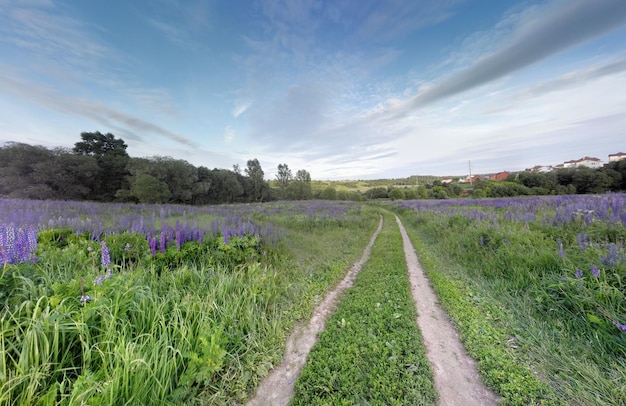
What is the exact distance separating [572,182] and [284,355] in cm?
5021

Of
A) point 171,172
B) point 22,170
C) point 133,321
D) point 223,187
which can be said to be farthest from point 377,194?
point 22,170

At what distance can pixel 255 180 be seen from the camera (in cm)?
6247

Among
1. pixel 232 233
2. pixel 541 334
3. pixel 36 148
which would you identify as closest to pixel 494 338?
pixel 541 334

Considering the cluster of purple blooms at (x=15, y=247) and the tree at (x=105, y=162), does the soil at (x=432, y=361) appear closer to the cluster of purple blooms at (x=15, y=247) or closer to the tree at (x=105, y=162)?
the cluster of purple blooms at (x=15, y=247)

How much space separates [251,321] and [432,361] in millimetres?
2655

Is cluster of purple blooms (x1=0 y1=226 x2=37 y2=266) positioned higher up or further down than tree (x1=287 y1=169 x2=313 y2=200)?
further down

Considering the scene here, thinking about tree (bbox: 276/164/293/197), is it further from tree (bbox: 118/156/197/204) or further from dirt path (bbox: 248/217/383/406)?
dirt path (bbox: 248/217/383/406)

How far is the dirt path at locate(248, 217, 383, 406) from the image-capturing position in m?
2.34

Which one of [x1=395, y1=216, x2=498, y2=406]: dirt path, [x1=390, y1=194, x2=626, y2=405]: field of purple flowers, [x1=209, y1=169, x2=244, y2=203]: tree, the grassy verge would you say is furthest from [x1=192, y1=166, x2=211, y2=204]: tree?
[x1=395, y1=216, x2=498, y2=406]: dirt path

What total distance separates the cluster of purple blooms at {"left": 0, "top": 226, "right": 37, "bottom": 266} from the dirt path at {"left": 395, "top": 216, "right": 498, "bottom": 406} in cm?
518

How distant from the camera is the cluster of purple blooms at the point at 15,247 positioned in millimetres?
2416

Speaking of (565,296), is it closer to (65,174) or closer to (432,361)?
(432,361)

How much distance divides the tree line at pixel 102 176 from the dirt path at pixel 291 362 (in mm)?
28613

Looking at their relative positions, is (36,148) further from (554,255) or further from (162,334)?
(554,255)
